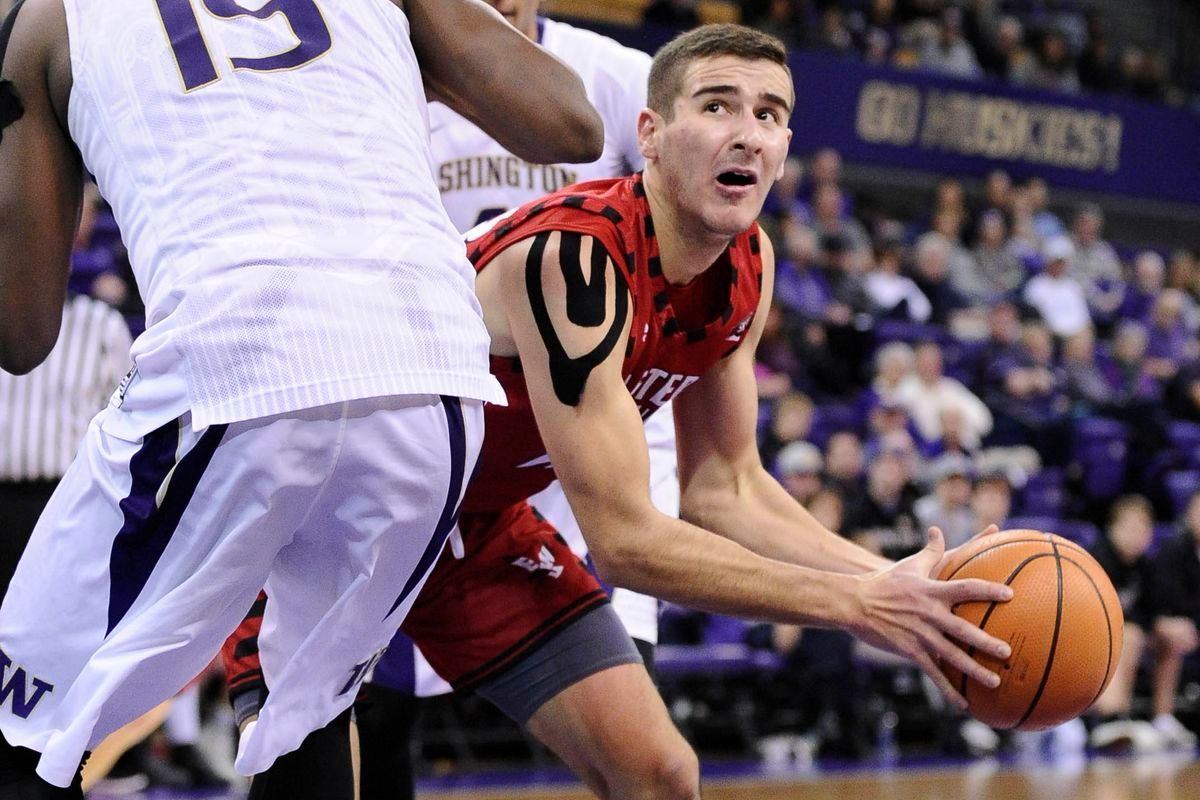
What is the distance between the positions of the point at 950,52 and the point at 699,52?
45.7ft

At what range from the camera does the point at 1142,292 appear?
15078 mm

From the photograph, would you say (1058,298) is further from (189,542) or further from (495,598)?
(189,542)

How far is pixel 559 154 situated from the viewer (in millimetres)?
2633

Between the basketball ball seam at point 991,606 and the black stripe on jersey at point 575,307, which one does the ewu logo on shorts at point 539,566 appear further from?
the basketball ball seam at point 991,606

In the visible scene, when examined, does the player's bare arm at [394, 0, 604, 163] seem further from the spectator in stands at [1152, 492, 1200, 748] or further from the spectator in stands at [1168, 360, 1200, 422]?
the spectator in stands at [1168, 360, 1200, 422]

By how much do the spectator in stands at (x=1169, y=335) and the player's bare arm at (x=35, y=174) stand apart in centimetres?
1260

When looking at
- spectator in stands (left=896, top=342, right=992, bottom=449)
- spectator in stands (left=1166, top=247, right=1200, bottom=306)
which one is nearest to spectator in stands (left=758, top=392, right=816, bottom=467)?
spectator in stands (left=896, top=342, right=992, bottom=449)

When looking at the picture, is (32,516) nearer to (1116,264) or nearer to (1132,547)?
(1132,547)

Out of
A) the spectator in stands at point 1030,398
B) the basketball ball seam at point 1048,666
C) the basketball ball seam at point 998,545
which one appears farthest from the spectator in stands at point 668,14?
the basketball ball seam at point 1048,666

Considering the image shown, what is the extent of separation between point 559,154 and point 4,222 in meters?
0.86

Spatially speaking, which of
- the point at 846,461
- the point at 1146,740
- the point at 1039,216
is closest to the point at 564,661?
the point at 846,461

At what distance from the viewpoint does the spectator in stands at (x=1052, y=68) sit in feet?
56.6

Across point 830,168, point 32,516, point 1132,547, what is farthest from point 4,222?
point 830,168

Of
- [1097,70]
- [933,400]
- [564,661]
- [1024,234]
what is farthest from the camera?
[1097,70]
